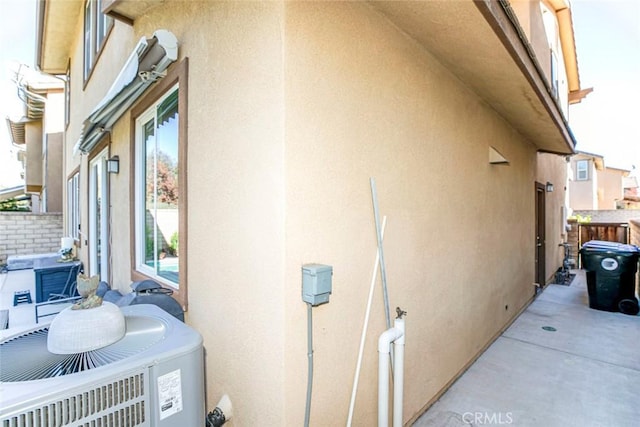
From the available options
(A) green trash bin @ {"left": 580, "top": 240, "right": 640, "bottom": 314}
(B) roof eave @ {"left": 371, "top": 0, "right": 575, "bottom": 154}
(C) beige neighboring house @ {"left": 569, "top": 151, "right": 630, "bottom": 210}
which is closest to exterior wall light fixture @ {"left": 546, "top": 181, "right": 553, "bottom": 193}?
(A) green trash bin @ {"left": 580, "top": 240, "right": 640, "bottom": 314}

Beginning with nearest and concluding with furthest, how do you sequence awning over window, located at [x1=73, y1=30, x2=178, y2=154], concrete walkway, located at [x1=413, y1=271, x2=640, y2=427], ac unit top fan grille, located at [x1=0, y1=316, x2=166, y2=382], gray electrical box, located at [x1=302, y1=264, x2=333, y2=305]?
ac unit top fan grille, located at [x1=0, y1=316, x2=166, y2=382] → gray electrical box, located at [x1=302, y1=264, x2=333, y2=305] → awning over window, located at [x1=73, y1=30, x2=178, y2=154] → concrete walkway, located at [x1=413, y1=271, x2=640, y2=427]

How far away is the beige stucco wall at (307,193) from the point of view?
79.3 inches

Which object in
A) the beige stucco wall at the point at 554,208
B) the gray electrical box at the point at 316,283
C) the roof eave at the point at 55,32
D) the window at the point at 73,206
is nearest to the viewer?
the gray electrical box at the point at 316,283

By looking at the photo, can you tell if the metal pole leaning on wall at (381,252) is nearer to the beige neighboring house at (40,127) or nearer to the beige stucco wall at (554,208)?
the beige stucco wall at (554,208)

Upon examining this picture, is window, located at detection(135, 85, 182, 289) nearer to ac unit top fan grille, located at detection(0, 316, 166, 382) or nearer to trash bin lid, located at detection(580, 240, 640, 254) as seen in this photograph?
ac unit top fan grille, located at detection(0, 316, 166, 382)

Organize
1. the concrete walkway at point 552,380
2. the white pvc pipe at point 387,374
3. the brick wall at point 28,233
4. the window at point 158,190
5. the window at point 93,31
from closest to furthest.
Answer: the white pvc pipe at point 387,374, the concrete walkway at point 552,380, the window at point 158,190, the window at point 93,31, the brick wall at point 28,233

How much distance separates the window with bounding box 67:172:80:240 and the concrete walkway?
8756 millimetres

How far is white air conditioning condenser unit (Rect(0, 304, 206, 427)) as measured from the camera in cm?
126

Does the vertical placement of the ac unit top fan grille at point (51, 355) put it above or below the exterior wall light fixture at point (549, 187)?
below

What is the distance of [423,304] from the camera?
3.27m

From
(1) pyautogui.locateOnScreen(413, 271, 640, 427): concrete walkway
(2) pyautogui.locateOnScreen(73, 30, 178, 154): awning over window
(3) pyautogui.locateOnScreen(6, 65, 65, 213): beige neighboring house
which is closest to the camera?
(2) pyautogui.locateOnScreen(73, 30, 178, 154): awning over window

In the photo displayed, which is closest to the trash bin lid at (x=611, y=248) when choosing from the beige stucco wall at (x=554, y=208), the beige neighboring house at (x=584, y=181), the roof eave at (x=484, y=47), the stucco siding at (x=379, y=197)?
the beige stucco wall at (x=554, y=208)

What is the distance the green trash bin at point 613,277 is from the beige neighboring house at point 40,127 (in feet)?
51.0

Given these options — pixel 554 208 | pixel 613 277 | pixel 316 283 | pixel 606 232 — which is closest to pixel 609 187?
pixel 606 232
